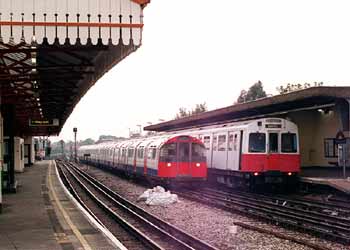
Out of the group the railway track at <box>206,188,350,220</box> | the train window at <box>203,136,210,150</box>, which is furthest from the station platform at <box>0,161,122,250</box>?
the train window at <box>203,136,210,150</box>

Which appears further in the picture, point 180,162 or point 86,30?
point 180,162

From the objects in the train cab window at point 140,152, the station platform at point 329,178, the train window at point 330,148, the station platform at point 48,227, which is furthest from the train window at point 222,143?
the station platform at point 48,227

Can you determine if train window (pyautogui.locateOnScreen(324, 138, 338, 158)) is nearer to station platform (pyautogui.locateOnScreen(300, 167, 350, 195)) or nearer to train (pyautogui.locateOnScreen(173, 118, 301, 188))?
station platform (pyautogui.locateOnScreen(300, 167, 350, 195))

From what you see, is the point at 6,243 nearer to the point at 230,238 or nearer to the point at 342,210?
the point at 230,238

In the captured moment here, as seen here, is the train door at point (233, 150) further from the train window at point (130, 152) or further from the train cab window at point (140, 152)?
the train window at point (130, 152)

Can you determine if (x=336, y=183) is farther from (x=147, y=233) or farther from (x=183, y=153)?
(x=147, y=233)

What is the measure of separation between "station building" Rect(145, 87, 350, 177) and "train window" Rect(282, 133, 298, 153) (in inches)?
52.7

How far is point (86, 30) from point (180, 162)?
15.4 m

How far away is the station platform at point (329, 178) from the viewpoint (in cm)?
1909

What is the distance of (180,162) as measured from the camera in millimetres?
23625

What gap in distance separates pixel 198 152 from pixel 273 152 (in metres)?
3.39

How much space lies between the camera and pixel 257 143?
2166cm

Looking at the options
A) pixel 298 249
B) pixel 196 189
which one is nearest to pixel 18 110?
pixel 196 189

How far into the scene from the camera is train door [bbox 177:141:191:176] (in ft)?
77.3
